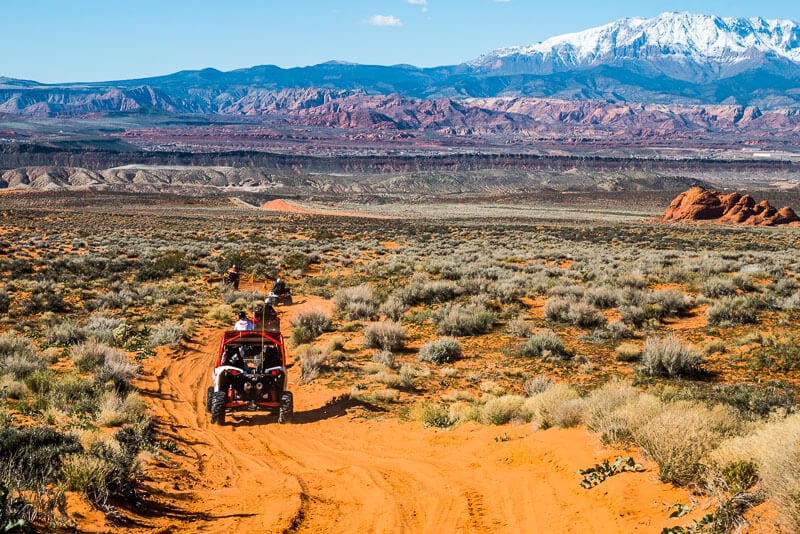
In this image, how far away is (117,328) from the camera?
14625 mm

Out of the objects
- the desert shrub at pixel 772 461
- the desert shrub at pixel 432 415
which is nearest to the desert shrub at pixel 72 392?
the desert shrub at pixel 432 415

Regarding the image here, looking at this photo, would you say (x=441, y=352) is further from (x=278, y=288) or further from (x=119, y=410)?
(x=278, y=288)

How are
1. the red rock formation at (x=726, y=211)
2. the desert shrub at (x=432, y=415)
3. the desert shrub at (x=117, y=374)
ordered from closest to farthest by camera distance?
the desert shrub at (x=432, y=415), the desert shrub at (x=117, y=374), the red rock formation at (x=726, y=211)

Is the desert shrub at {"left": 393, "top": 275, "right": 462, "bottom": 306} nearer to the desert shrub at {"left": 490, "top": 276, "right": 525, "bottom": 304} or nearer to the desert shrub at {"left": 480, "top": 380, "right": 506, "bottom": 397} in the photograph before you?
the desert shrub at {"left": 490, "top": 276, "right": 525, "bottom": 304}

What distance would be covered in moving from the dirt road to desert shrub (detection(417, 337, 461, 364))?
3236mm

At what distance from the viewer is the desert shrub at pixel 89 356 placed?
1127cm

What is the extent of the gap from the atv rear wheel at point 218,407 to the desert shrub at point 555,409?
176 inches

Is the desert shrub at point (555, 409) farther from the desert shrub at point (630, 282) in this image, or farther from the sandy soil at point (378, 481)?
the desert shrub at point (630, 282)

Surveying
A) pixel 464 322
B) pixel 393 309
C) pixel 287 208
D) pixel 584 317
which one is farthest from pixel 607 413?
pixel 287 208

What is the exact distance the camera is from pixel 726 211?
222 ft

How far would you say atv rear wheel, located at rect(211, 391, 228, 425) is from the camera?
9531mm

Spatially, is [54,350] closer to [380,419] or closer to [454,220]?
[380,419]

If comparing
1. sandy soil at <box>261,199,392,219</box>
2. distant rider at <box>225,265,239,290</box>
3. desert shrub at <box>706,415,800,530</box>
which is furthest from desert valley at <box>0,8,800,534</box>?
sandy soil at <box>261,199,392,219</box>

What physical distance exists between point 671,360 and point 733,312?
198 inches
